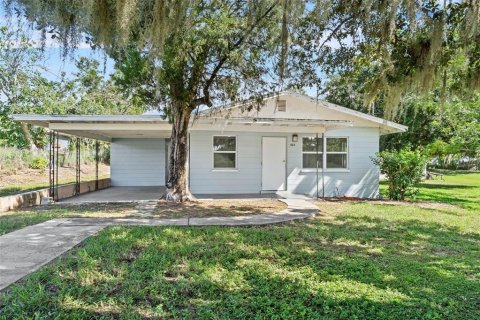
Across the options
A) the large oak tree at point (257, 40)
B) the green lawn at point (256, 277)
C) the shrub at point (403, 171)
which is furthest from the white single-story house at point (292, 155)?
the green lawn at point (256, 277)

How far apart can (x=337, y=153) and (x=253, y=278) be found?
10205mm

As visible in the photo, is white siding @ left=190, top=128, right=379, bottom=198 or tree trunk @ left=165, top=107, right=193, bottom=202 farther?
white siding @ left=190, top=128, right=379, bottom=198

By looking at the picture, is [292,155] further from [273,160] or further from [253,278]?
[253,278]

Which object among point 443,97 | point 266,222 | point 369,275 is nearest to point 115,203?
point 266,222

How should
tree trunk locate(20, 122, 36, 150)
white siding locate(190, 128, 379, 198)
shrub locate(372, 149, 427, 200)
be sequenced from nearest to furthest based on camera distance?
shrub locate(372, 149, 427, 200), white siding locate(190, 128, 379, 198), tree trunk locate(20, 122, 36, 150)

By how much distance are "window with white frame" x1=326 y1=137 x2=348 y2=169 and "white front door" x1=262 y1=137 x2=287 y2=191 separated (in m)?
1.68

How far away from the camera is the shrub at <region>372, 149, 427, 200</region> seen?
38.7 ft

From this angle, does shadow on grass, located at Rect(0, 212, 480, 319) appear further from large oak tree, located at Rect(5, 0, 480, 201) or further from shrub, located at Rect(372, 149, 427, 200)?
shrub, located at Rect(372, 149, 427, 200)

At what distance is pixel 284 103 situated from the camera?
13195 millimetres

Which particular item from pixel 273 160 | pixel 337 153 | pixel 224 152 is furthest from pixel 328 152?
pixel 224 152

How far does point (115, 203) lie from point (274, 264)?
22.7ft

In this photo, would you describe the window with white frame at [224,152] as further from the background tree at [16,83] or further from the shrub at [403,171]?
the background tree at [16,83]

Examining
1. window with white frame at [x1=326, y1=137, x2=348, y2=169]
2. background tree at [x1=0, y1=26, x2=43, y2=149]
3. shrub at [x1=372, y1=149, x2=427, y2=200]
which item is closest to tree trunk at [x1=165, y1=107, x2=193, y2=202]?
window with white frame at [x1=326, y1=137, x2=348, y2=169]

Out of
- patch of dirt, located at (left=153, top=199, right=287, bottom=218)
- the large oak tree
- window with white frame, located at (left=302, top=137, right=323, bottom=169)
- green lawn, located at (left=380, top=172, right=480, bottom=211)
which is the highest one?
A: the large oak tree
